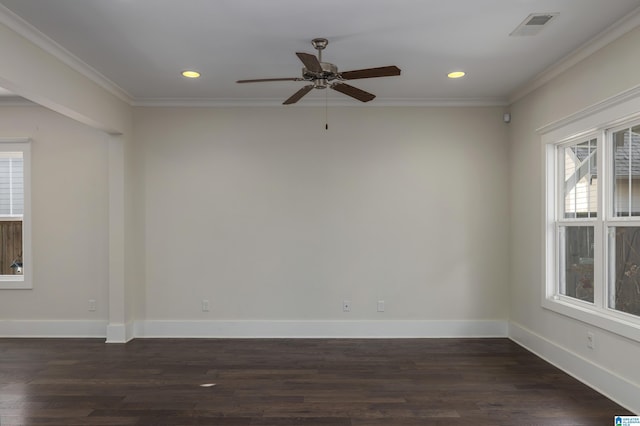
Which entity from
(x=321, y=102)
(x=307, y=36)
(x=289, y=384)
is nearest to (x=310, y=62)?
(x=307, y=36)

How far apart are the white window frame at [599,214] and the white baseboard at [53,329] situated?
5.03 metres

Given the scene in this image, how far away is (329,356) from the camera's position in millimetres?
4082

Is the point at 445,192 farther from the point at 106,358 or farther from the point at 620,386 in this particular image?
the point at 106,358

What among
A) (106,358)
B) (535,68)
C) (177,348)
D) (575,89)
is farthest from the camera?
(177,348)

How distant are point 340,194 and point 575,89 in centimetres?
254

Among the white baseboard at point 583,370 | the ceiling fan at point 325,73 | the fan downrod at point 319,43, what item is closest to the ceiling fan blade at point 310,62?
the ceiling fan at point 325,73

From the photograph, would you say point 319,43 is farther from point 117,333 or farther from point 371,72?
point 117,333

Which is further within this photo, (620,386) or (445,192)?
(445,192)

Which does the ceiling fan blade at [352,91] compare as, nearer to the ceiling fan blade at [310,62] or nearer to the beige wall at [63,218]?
the ceiling fan blade at [310,62]

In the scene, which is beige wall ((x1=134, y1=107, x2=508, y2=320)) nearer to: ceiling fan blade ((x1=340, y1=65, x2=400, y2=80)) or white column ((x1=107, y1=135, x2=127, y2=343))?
white column ((x1=107, y1=135, x2=127, y2=343))

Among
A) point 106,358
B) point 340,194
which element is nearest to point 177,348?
point 106,358

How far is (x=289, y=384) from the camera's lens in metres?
3.37

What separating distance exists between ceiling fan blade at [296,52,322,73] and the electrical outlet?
3.07 meters

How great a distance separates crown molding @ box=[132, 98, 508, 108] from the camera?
4750 millimetres
